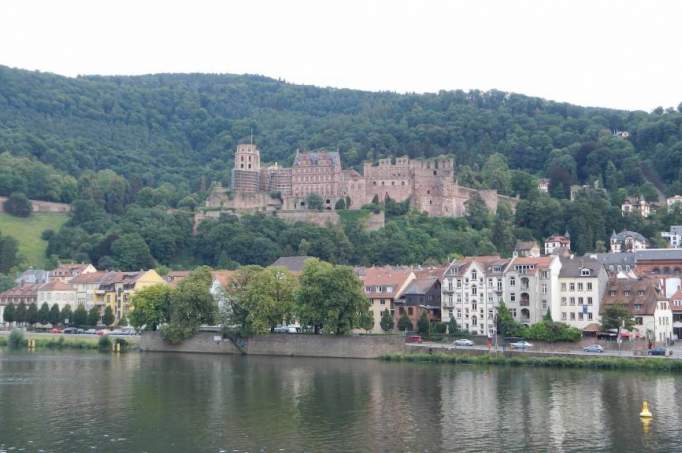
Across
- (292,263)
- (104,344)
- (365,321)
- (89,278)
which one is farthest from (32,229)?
(365,321)

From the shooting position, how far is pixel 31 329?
10362 centimetres

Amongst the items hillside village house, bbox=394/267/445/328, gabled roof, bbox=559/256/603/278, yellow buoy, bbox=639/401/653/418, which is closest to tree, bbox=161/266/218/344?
hillside village house, bbox=394/267/445/328

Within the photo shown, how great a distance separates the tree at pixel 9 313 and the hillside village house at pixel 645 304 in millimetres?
60471

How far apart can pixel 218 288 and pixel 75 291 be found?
30.8m

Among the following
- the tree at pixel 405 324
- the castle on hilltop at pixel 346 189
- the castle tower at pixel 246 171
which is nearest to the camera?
the tree at pixel 405 324

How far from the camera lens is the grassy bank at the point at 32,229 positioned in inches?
5404

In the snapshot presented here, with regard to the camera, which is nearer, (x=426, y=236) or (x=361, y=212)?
(x=426, y=236)

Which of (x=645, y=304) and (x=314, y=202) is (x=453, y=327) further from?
(x=314, y=202)

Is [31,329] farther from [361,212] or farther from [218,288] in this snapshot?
[361,212]

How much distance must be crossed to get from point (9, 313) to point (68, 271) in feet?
44.1

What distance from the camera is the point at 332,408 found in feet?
167

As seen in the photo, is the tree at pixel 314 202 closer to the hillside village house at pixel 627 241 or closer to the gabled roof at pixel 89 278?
the gabled roof at pixel 89 278

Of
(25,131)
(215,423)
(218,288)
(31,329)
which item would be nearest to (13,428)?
(215,423)

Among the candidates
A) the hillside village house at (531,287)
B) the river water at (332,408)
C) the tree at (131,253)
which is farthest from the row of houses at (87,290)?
the hillside village house at (531,287)
